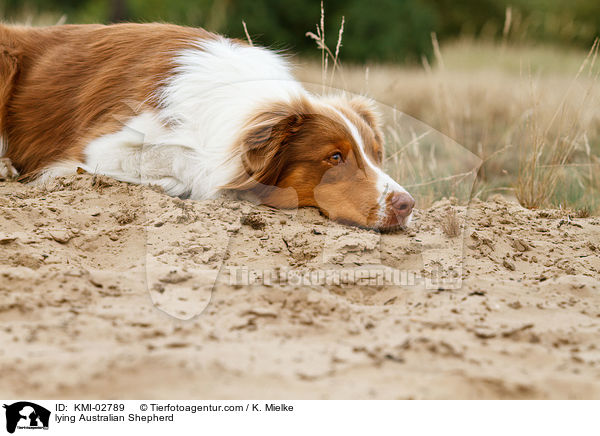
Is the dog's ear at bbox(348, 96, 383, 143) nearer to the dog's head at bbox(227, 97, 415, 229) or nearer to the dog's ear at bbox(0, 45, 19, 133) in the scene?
the dog's head at bbox(227, 97, 415, 229)

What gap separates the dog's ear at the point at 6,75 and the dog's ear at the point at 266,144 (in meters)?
2.08

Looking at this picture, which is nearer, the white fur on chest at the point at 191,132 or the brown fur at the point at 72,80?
the white fur on chest at the point at 191,132

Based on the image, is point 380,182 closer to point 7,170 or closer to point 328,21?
point 7,170

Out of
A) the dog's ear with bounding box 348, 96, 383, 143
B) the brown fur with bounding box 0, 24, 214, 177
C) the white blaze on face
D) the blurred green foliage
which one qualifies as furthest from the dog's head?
the blurred green foliage

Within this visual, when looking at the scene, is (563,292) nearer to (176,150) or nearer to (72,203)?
(176,150)

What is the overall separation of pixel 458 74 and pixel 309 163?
37.3ft

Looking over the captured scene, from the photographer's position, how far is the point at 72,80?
4625mm

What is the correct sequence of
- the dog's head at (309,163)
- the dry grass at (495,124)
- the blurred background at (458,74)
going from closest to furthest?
the dog's head at (309,163) < the dry grass at (495,124) < the blurred background at (458,74)

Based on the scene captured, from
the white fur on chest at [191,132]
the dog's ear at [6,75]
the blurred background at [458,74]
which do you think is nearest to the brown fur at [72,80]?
the dog's ear at [6,75]

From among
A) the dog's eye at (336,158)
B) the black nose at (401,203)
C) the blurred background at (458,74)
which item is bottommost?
the blurred background at (458,74)

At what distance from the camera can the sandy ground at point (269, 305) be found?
207 cm
